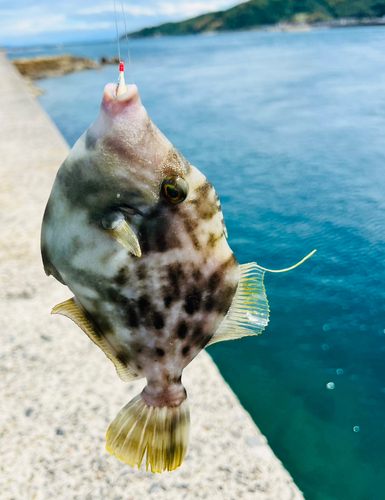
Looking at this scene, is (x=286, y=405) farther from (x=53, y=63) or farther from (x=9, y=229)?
(x=53, y=63)

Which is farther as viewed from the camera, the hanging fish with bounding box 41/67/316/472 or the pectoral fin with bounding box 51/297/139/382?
the pectoral fin with bounding box 51/297/139/382

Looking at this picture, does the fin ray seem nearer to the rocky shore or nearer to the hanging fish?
the hanging fish

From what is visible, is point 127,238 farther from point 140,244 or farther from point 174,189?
point 174,189

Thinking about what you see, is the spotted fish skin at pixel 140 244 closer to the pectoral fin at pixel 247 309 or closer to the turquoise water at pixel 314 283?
the pectoral fin at pixel 247 309

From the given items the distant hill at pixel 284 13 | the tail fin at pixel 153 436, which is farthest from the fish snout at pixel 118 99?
the distant hill at pixel 284 13

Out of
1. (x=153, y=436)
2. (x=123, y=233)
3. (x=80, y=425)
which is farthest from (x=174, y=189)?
(x=80, y=425)

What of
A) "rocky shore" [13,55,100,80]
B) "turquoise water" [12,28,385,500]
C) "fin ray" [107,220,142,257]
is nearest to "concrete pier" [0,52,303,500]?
"turquoise water" [12,28,385,500]

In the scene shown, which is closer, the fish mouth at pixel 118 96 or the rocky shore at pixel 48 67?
the fish mouth at pixel 118 96

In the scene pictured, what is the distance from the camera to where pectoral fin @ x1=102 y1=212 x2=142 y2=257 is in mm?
999

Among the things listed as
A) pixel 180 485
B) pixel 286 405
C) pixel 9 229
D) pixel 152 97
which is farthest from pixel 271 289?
pixel 152 97

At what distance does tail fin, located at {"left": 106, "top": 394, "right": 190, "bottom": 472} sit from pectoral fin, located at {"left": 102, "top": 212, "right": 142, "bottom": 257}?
0.62 metres

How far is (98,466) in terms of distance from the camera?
1.91 metres

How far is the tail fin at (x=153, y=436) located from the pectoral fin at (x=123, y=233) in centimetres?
62

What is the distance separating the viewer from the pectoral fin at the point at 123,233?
1.00 meters
